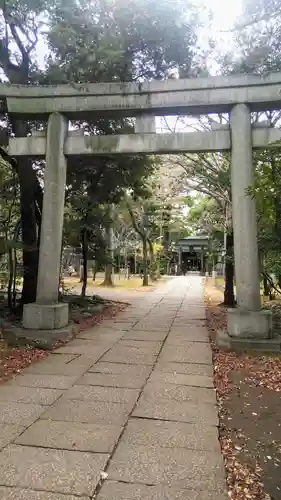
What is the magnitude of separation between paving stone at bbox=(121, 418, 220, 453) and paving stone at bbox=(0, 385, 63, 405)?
108 centimetres

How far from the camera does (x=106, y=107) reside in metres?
7.52

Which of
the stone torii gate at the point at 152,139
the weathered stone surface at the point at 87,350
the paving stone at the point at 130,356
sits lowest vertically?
the paving stone at the point at 130,356

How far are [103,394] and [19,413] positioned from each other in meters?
0.97

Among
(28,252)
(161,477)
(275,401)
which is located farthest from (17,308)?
(161,477)

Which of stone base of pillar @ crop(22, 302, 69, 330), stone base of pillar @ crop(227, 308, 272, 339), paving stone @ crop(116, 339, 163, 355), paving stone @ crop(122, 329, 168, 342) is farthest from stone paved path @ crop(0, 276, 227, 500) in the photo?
paving stone @ crop(122, 329, 168, 342)

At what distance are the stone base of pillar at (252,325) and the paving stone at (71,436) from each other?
383 cm

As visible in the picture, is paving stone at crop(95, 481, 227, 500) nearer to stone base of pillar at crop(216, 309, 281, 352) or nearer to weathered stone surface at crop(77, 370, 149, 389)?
weathered stone surface at crop(77, 370, 149, 389)

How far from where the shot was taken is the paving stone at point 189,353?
6.14m

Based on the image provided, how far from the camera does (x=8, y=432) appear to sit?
133 inches

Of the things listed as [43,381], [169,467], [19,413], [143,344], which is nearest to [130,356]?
[143,344]

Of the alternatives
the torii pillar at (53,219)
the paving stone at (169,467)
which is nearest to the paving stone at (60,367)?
the torii pillar at (53,219)

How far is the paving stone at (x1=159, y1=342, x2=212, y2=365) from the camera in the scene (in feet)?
20.2

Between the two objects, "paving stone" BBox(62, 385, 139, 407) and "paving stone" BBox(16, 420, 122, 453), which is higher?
"paving stone" BBox(62, 385, 139, 407)

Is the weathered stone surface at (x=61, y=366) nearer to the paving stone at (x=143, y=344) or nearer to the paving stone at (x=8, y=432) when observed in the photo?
the paving stone at (x=143, y=344)
